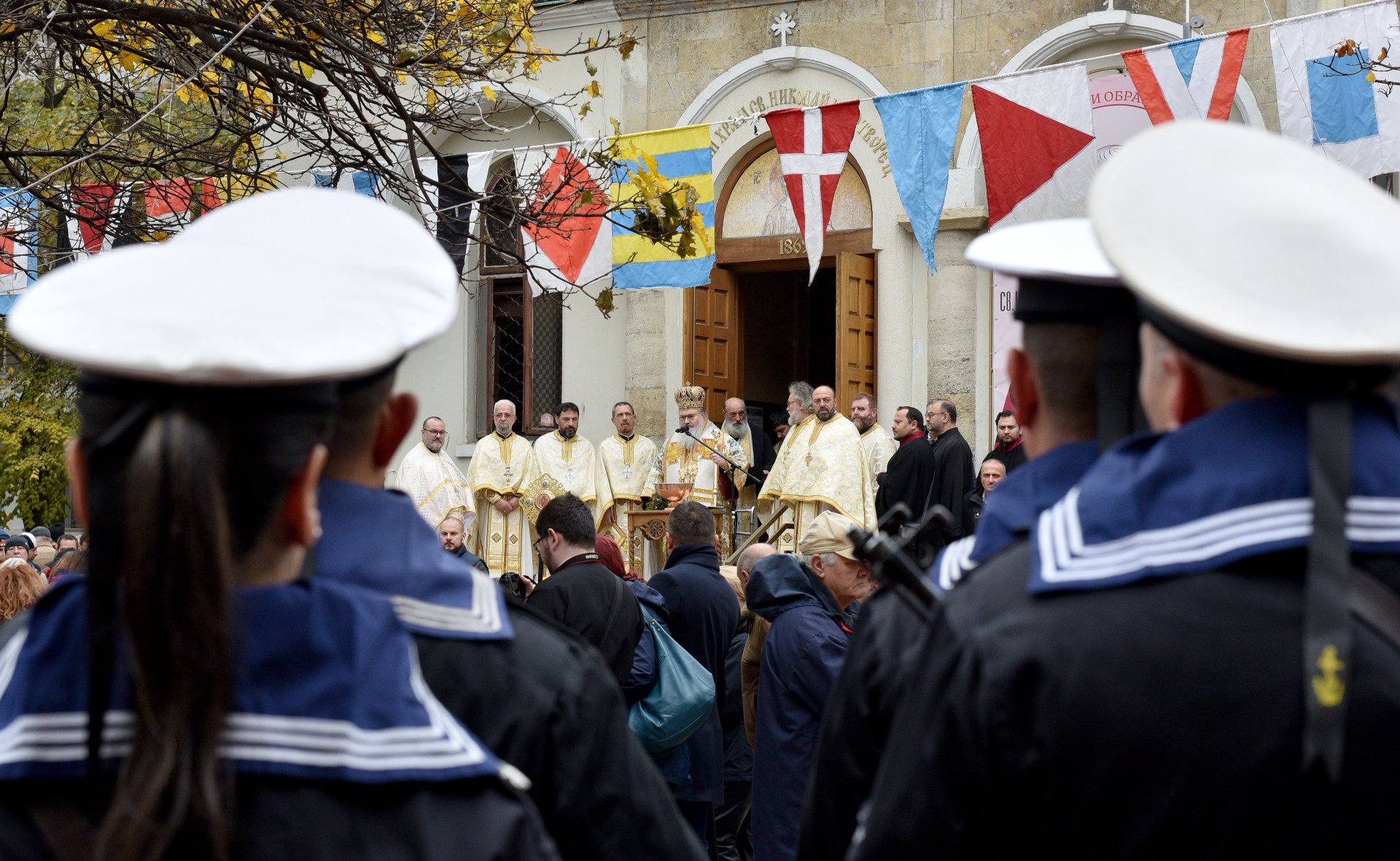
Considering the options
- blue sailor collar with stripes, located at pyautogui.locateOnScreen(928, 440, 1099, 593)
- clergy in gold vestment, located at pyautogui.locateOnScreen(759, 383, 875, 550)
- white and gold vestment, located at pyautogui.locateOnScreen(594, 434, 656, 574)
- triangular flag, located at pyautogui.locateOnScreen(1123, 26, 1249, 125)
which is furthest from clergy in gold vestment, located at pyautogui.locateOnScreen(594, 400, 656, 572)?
blue sailor collar with stripes, located at pyautogui.locateOnScreen(928, 440, 1099, 593)

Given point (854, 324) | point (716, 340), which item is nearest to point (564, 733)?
point (854, 324)

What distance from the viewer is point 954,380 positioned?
650 inches

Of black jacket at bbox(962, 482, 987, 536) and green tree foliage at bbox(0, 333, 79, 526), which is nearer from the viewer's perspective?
black jacket at bbox(962, 482, 987, 536)

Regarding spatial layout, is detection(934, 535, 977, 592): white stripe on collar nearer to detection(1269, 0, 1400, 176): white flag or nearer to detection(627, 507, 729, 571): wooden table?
detection(1269, 0, 1400, 176): white flag

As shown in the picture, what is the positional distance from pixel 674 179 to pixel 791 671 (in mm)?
9307

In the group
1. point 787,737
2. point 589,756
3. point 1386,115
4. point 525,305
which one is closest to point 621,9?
point 525,305

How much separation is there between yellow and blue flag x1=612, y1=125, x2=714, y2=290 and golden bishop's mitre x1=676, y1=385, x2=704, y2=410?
77.6 inches

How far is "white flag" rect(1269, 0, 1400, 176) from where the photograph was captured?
11.8 meters

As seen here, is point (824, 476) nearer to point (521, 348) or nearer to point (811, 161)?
point (811, 161)

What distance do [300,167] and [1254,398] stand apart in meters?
17.6

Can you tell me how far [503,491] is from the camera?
1716cm

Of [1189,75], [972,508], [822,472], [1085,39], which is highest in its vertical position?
[1085,39]

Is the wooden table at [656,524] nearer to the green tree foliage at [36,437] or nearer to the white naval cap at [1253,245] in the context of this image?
the green tree foliage at [36,437]

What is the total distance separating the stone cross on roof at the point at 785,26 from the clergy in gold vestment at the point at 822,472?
14.2 feet
